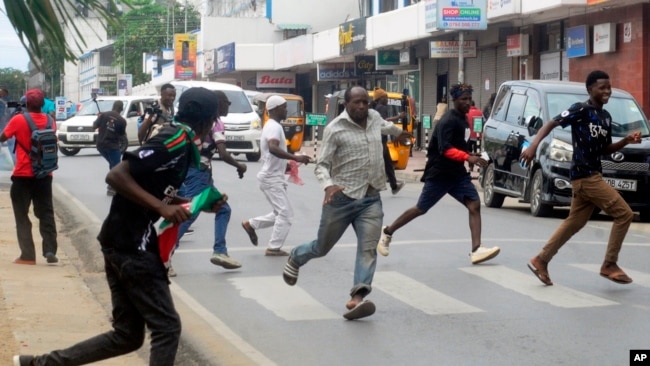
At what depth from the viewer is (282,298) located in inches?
396

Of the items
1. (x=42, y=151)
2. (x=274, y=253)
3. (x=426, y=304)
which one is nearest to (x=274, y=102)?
(x=274, y=253)

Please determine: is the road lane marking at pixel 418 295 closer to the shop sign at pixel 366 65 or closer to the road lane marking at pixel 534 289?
the road lane marking at pixel 534 289

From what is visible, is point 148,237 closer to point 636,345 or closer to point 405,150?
point 636,345

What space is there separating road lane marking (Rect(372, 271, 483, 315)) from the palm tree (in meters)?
5.21

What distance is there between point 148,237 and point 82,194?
16219 mm

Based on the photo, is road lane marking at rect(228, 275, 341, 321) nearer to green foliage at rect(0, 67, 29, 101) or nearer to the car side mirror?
green foliage at rect(0, 67, 29, 101)

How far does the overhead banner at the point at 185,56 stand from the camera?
72.8 metres

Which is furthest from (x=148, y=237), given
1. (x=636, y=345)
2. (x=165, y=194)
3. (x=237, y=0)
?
(x=237, y=0)

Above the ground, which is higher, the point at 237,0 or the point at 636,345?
the point at 237,0

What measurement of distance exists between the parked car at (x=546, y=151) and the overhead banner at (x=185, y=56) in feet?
180

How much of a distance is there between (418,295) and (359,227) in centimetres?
129

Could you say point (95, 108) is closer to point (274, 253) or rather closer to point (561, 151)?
point (561, 151)

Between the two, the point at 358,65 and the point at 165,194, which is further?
the point at 358,65

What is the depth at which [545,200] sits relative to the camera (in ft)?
54.4
